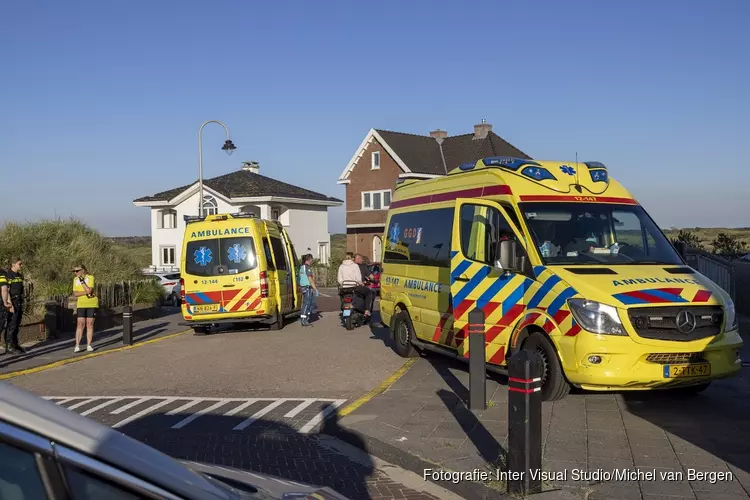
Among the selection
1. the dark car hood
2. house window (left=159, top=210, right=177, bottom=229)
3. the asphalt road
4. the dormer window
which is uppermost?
the dormer window

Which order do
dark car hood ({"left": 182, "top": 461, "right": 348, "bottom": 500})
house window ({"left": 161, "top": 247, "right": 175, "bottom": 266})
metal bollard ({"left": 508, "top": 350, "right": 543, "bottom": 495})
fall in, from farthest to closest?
house window ({"left": 161, "top": 247, "right": 175, "bottom": 266}) < metal bollard ({"left": 508, "top": 350, "right": 543, "bottom": 495}) < dark car hood ({"left": 182, "top": 461, "right": 348, "bottom": 500})

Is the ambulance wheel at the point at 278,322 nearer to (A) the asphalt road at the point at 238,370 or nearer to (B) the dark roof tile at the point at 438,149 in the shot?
(A) the asphalt road at the point at 238,370

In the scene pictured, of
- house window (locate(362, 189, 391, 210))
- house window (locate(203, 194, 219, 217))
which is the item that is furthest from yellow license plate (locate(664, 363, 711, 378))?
house window (locate(203, 194, 219, 217))

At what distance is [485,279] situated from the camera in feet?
32.3

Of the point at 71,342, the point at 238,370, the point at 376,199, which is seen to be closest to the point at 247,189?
the point at 376,199

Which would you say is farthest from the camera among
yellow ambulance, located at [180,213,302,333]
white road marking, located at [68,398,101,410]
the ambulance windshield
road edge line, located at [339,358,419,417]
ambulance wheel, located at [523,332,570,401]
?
yellow ambulance, located at [180,213,302,333]

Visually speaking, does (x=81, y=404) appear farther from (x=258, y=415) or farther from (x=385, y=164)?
(x=385, y=164)

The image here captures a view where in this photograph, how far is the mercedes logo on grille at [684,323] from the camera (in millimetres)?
8000

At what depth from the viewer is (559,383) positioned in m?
8.40

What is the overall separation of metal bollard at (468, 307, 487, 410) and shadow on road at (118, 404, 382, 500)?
5.15 feet

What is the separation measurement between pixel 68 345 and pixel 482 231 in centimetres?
1044

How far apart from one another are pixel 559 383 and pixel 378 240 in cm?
4378

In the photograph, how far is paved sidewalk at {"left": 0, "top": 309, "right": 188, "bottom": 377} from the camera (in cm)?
1397

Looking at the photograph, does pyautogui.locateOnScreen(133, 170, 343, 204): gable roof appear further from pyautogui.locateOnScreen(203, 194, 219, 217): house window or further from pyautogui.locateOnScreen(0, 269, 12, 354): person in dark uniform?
pyautogui.locateOnScreen(0, 269, 12, 354): person in dark uniform
